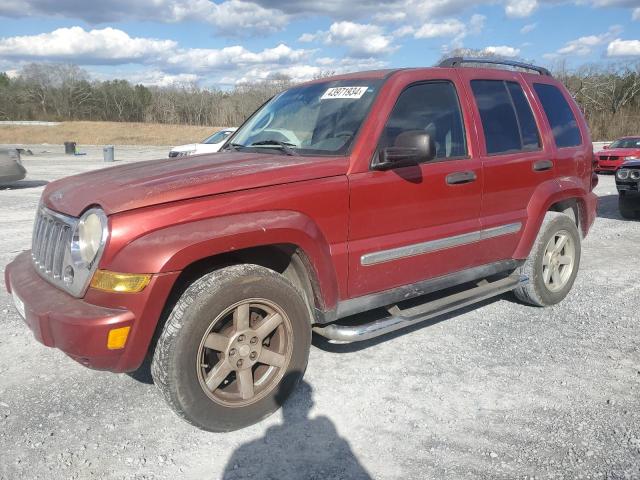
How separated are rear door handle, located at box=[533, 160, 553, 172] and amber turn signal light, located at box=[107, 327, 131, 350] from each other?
343cm

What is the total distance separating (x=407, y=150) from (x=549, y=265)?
2.40 m

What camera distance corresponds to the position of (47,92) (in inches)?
2869

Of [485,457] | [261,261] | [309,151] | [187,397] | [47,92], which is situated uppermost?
[47,92]

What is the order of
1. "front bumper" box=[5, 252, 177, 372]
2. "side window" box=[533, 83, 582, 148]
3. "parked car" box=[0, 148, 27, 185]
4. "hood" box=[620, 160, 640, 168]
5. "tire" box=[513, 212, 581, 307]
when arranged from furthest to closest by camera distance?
"parked car" box=[0, 148, 27, 185] → "hood" box=[620, 160, 640, 168] → "side window" box=[533, 83, 582, 148] → "tire" box=[513, 212, 581, 307] → "front bumper" box=[5, 252, 177, 372]

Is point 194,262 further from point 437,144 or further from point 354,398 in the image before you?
point 437,144

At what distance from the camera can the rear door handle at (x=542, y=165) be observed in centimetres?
449

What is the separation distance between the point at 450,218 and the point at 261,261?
1.41 m

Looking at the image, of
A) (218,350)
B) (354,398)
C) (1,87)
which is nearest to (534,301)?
(354,398)

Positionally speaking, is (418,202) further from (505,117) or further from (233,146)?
(233,146)

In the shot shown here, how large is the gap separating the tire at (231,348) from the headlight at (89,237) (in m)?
0.48

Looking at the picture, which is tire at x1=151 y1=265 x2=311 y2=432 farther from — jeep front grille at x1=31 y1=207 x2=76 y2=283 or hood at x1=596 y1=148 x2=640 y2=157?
hood at x1=596 y1=148 x2=640 y2=157

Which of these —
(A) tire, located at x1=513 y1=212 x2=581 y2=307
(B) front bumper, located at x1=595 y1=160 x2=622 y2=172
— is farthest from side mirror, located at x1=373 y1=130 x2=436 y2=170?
(B) front bumper, located at x1=595 y1=160 x2=622 y2=172

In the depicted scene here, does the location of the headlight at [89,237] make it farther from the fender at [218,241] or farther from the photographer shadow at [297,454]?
the photographer shadow at [297,454]

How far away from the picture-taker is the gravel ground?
8.93 feet
